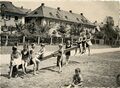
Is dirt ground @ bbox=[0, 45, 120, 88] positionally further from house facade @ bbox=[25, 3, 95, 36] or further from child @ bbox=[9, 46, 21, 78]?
house facade @ bbox=[25, 3, 95, 36]

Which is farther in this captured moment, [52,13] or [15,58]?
[52,13]

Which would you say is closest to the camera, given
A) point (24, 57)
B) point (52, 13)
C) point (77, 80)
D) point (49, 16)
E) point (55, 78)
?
point (77, 80)

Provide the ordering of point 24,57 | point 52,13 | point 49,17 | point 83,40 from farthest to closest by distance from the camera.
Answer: point 52,13, point 49,17, point 83,40, point 24,57

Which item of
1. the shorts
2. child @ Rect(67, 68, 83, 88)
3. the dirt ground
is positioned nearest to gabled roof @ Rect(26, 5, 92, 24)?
the dirt ground

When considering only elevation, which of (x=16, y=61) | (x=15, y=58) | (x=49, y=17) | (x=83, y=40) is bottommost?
(x=16, y=61)

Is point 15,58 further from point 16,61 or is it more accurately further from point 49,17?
point 49,17

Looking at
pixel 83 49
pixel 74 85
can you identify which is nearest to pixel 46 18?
pixel 83 49

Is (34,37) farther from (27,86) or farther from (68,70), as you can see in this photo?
(27,86)

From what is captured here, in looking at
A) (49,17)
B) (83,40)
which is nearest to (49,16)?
(49,17)

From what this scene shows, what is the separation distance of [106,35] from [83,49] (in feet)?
91.9

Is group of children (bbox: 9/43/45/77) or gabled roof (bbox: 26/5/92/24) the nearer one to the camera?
group of children (bbox: 9/43/45/77)

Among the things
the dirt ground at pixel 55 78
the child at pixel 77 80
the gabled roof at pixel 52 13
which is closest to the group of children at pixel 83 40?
the dirt ground at pixel 55 78

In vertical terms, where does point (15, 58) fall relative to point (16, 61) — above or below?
above

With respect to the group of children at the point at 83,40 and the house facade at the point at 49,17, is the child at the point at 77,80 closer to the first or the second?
the group of children at the point at 83,40
